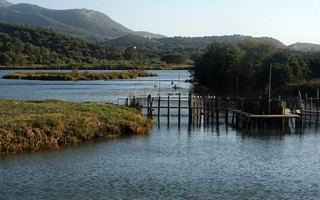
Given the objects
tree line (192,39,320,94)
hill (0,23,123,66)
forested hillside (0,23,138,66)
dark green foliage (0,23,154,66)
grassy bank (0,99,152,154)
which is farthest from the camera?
dark green foliage (0,23,154,66)

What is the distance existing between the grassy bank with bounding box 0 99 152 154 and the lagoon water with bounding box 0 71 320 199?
84 cm

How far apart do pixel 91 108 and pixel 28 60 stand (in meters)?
145

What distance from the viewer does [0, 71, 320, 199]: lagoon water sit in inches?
769

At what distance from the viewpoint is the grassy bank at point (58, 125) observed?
25.9 meters

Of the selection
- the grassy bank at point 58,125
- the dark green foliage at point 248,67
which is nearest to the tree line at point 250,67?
the dark green foliage at point 248,67

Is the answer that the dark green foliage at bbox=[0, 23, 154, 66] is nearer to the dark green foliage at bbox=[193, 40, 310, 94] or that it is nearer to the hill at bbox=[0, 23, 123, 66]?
the hill at bbox=[0, 23, 123, 66]

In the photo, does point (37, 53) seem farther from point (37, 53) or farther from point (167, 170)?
point (167, 170)

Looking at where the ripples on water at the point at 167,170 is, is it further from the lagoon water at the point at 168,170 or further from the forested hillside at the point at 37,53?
the forested hillside at the point at 37,53

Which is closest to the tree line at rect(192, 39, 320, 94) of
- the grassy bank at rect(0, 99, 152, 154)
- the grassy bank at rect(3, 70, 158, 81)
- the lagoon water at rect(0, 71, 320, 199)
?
the grassy bank at rect(3, 70, 158, 81)

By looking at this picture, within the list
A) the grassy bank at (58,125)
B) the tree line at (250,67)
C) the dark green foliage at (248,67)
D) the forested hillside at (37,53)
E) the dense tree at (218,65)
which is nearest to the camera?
the grassy bank at (58,125)

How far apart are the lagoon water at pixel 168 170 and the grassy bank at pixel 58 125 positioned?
84cm

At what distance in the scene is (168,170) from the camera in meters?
23.2

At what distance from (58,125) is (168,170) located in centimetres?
843

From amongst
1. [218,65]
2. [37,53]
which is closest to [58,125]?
[218,65]
